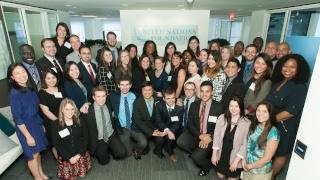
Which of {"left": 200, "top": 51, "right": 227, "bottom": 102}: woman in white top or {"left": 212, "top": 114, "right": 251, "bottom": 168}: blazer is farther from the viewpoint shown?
{"left": 200, "top": 51, "right": 227, "bottom": 102}: woman in white top

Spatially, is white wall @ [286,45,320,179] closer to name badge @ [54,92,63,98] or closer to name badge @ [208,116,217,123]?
name badge @ [208,116,217,123]

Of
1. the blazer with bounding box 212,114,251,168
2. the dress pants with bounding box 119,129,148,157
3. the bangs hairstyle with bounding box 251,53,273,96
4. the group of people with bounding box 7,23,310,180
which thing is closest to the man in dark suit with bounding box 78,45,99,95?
the group of people with bounding box 7,23,310,180

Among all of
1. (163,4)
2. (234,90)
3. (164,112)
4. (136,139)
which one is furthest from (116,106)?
(163,4)

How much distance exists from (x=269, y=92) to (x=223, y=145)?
984mm

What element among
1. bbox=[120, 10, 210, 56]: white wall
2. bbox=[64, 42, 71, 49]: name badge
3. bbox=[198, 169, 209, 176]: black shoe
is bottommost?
bbox=[198, 169, 209, 176]: black shoe

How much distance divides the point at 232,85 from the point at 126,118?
1.87 meters

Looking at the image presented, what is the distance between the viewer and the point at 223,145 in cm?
253

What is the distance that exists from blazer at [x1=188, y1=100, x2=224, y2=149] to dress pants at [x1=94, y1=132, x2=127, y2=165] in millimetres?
1175

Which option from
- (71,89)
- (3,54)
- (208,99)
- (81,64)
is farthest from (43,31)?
(208,99)

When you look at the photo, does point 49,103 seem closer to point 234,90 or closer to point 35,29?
point 234,90

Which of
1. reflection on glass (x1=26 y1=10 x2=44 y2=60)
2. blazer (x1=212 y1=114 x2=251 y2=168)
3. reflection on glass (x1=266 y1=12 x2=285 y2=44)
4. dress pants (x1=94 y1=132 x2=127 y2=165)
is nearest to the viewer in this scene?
blazer (x1=212 y1=114 x2=251 y2=168)

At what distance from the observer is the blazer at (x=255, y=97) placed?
8.56ft

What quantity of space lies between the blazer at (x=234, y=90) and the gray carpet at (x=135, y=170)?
1164 millimetres

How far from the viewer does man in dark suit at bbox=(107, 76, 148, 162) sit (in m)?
3.09
